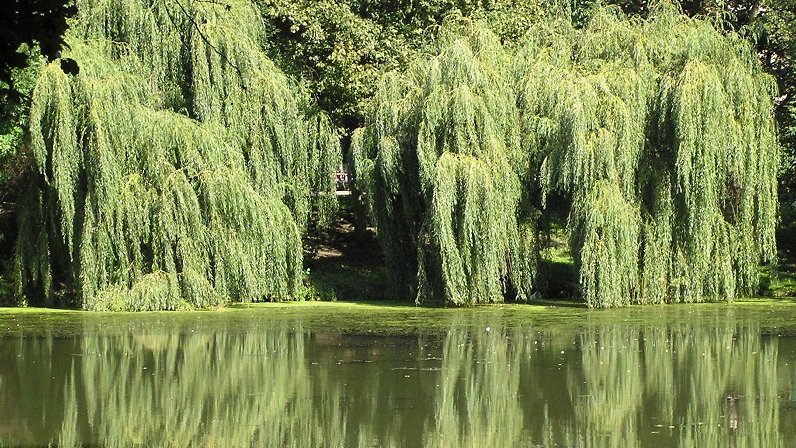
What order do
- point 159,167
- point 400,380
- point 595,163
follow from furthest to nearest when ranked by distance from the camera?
point 595,163
point 159,167
point 400,380

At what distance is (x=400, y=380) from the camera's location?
12875mm

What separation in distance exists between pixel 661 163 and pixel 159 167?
987 centimetres

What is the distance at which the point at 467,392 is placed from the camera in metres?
12.2

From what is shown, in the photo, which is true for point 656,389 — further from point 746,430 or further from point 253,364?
point 253,364

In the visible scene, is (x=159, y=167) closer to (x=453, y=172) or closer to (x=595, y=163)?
(x=453, y=172)

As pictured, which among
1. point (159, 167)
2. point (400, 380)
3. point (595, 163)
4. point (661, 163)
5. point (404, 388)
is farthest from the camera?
point (661, 163)

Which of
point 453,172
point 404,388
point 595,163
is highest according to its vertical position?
point 595,163

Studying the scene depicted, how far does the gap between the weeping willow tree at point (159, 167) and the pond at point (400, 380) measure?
5.11 ft

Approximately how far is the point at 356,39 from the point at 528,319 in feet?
37.7

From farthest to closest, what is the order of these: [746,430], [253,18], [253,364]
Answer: [253,18]
[253,364]
[746,430]

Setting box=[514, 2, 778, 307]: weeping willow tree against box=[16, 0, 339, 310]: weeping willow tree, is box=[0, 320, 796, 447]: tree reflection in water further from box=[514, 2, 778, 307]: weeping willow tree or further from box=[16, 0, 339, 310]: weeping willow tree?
box=[514, 2, 778, 307]: weeping willow tree

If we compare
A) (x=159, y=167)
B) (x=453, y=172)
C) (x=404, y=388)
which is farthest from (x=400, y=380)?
(x=159, y=167)

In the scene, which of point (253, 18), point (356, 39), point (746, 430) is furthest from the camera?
point (356, 39)

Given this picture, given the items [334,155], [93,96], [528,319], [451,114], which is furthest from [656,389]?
[334,155]
